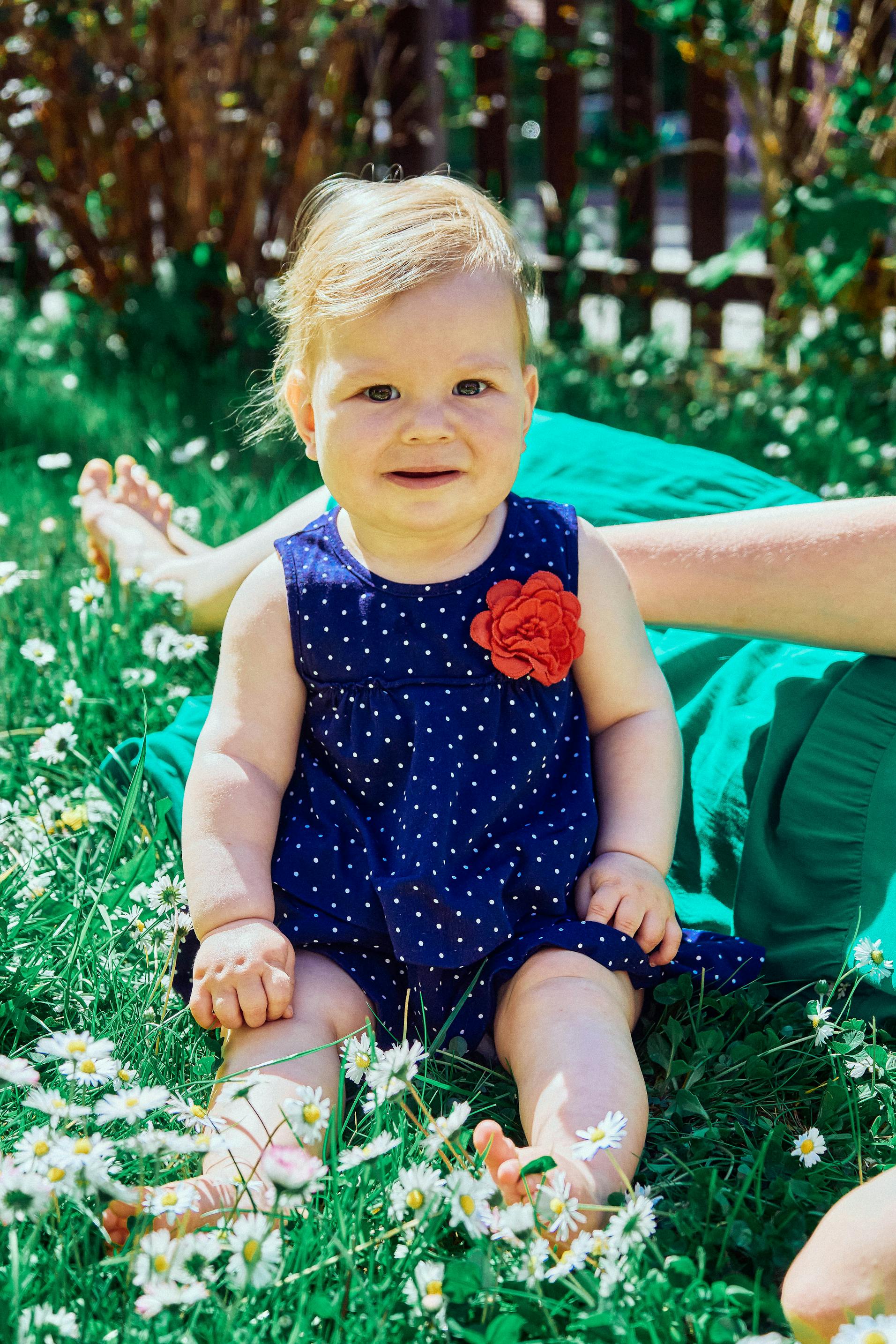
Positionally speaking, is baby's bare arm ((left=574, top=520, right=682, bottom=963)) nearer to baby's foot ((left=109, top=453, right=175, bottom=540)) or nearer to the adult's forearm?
the adult's forearm

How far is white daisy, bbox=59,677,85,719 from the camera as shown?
2.09 m

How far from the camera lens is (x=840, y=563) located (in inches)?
66.5

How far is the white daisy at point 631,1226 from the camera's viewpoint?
1151 millimetres

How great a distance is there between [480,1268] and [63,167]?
188 inches

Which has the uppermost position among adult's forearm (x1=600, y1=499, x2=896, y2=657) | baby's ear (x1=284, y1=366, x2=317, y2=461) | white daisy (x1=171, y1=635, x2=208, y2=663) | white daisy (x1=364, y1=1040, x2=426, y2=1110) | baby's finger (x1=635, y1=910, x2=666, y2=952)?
baby's ear (x1=284, y1=366, x2=317, y2=461)

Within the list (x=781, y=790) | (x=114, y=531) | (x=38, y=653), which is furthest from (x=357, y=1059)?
(x=114, y=531)

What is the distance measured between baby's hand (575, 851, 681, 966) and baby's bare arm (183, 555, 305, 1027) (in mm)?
351

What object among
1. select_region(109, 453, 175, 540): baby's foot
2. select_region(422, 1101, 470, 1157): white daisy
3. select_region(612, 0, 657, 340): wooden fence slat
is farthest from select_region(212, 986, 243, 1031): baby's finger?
select_region(612, 0, 657, 340): wooden fence slat

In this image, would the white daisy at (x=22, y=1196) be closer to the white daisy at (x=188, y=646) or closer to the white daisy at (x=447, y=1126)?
the white daisy at (x=447, y=1126)

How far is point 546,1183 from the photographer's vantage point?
1.21 m

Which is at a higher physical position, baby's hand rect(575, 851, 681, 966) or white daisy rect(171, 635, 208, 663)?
white daisy rect(171, 635, 208, 663)

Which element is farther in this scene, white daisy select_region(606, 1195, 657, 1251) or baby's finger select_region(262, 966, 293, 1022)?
baby's finger select_region(262, 966, 293, 1022)

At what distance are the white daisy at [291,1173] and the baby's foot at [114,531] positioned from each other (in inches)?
61.6

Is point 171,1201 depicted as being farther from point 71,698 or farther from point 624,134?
point 624,134
